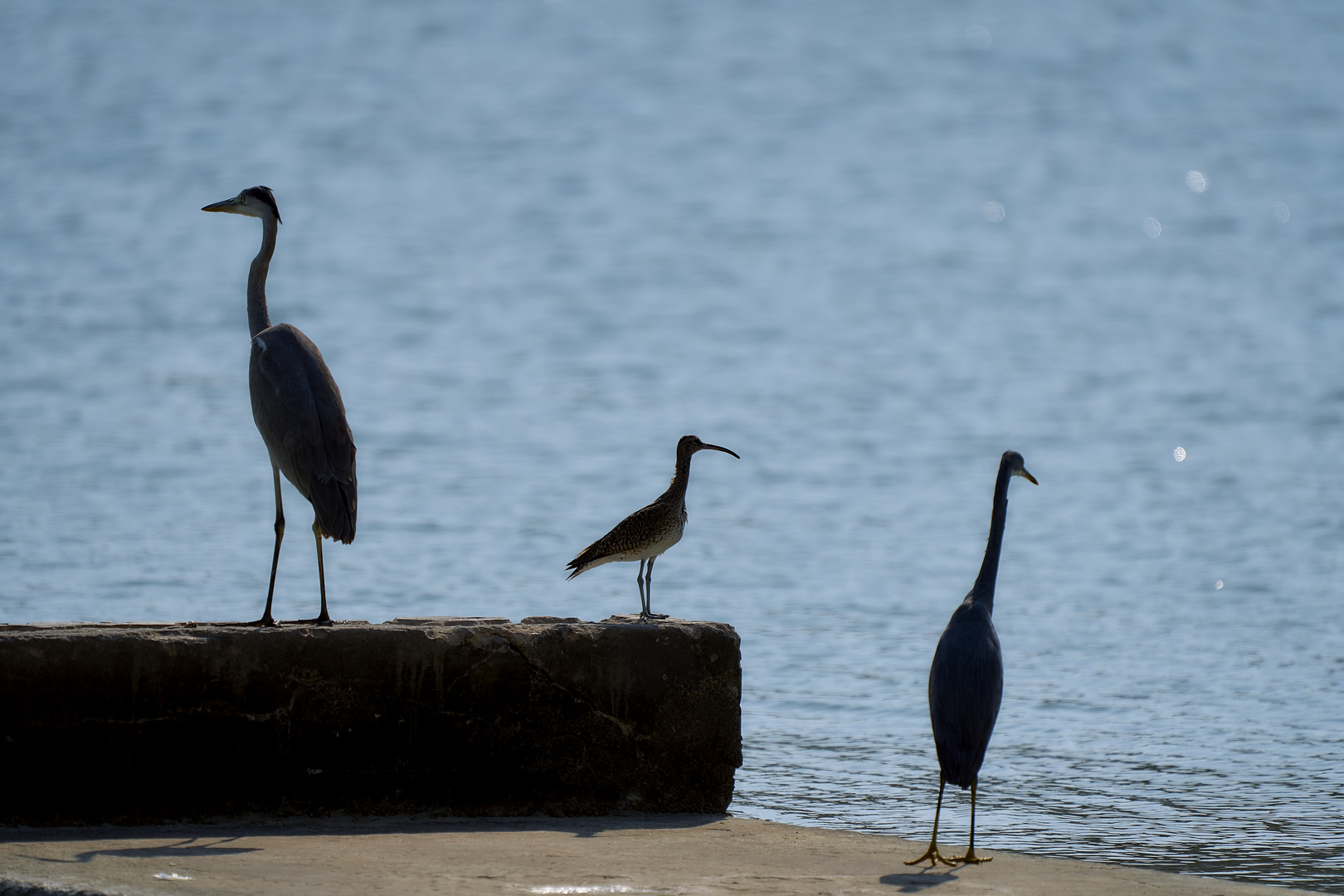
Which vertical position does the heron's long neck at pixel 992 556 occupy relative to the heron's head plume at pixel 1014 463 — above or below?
below

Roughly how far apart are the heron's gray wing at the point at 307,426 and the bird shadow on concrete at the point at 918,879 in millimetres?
3015

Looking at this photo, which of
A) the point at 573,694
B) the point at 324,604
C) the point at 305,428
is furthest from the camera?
the point at 324,604

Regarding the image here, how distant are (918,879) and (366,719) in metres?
2.50

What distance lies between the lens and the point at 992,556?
24.2 feet

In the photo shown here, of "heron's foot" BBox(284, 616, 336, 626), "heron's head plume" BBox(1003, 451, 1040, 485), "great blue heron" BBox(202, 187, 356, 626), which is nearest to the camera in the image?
"heron's foot" BBox(284, 616, 336, 626)

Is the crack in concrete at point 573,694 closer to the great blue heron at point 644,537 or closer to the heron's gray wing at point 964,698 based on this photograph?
the great blue heron at point 644,537

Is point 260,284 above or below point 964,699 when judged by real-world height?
above

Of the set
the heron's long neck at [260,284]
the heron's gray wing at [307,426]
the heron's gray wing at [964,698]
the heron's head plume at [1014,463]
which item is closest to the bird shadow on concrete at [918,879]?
the heron's gray wing at [964,698]

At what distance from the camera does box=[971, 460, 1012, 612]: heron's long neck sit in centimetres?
730

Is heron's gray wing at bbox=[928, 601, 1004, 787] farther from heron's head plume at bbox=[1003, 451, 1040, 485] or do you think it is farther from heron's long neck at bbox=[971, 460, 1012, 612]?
heron's head plume at bbox=[1003, 451, 1040, 485]

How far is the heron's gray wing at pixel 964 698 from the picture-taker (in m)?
6.82

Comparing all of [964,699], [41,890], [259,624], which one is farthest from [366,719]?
[964,699]

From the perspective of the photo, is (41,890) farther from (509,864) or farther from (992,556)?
(992,556)

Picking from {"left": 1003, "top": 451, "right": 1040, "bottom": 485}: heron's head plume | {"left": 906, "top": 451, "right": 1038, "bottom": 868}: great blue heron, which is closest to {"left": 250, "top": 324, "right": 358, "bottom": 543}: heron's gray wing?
{"left": 906, "top": 451, "right": 1038, "bottom": 868}: great blue heron
